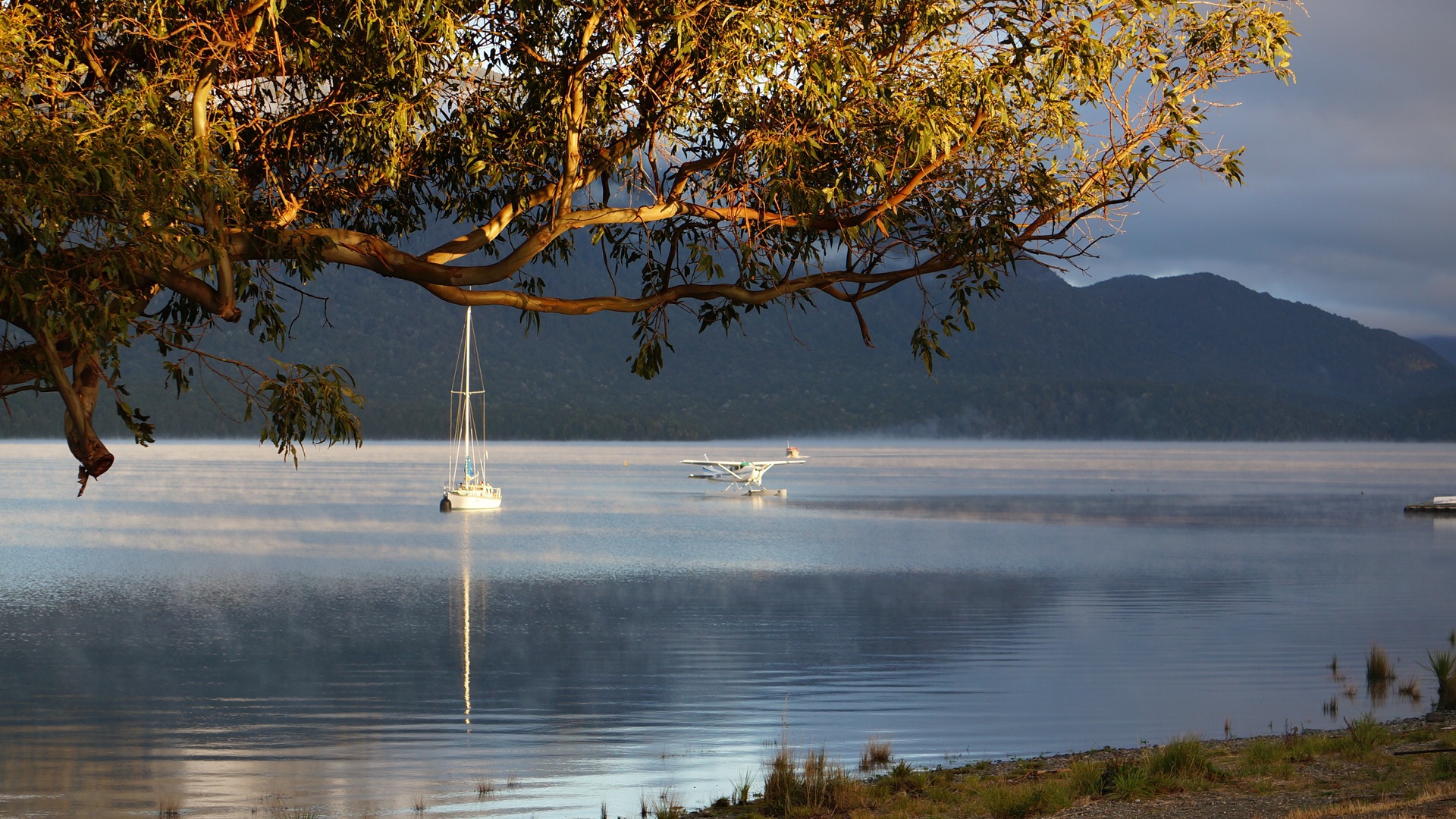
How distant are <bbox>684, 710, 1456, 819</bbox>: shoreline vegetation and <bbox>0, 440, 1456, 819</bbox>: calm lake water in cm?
164

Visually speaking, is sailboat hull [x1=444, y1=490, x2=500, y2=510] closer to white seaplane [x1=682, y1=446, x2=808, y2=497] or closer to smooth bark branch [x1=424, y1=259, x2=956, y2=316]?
white seaplane [x1=682, y1=446, x2=808, y2=497]

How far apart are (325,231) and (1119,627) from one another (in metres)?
20.9

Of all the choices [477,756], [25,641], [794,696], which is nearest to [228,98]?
[477,756]

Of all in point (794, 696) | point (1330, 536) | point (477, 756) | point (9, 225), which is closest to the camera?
point (9, 225)

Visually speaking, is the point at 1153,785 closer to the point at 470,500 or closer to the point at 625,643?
the point at 625,643

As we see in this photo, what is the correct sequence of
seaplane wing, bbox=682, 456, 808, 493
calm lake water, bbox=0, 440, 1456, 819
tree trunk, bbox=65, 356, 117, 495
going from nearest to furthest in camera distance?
tree trunk, bbox=65, 356, 117, 495
calm lake water, bbox=0, 440, 1456, 819
seaplane wing, bbox=682, 456, 808, 493

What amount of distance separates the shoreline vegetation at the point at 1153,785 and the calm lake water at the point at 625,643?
164 cm

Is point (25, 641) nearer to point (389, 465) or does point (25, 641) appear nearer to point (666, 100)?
point (666, 100)

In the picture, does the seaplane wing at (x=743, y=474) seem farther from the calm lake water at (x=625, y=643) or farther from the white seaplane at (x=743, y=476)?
the calm lake water at (x=625, y=643)

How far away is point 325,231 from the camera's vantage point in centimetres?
842

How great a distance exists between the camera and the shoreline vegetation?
908 cm

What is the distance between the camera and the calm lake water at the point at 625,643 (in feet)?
47.1

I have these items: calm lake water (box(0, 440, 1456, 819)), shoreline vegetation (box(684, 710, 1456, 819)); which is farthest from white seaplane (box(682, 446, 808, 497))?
shoreline vegetation (box(684, 710, 1456, 819))

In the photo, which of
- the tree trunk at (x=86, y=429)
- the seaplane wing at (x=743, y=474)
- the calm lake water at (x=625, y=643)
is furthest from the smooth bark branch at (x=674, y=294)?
Answer: the seaplane wing at (x=743, y=474)
